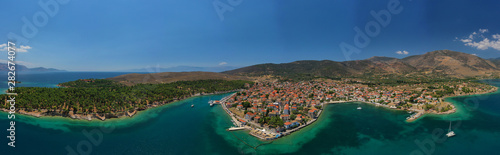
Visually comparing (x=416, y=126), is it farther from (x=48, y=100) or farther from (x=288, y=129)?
(x=48, y=100)

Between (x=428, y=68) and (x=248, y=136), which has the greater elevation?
(x=428, y=68)

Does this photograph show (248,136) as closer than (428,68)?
Yes

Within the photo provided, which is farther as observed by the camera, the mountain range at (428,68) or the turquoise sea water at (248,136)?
the mountain range at (428,68)

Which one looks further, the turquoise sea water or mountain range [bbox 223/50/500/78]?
mountain range [bbox 223/50/500/78]

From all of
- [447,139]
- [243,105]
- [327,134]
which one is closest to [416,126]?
[447,139]

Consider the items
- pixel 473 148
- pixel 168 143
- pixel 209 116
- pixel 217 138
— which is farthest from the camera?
pixel 209 116

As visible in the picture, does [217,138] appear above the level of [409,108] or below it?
below

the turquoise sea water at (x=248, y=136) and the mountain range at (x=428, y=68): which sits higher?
the mountain range at (x=428, y=68)

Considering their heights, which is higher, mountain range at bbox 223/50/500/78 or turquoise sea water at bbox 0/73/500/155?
mountain range at bbox 223/50/500/78
